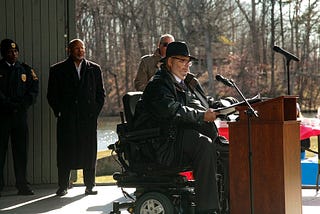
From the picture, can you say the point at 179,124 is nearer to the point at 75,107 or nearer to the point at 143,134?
the point at 143,134

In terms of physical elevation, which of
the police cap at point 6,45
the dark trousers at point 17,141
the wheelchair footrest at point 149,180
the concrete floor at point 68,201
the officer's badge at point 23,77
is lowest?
the concrete floor at point 68,201

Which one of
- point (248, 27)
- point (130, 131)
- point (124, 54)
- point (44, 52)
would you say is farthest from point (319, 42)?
point (130, 131)

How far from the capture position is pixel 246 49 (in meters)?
24.5

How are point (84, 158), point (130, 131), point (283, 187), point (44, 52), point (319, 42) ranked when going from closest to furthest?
point (283, 187) → point (130, 131) → point (84, 158) → point (44, 52) → point (319, 42)

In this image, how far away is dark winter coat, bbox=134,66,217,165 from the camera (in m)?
4.66

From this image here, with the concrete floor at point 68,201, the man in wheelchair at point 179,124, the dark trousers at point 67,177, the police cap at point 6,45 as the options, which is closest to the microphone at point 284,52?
the man in wheelchair at point 179,124

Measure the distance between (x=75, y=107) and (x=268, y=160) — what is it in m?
2.51

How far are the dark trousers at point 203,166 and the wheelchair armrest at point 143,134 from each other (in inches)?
7.7

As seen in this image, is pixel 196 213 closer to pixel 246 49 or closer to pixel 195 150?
pixel 195 150

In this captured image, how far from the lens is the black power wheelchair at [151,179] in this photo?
4.73 m

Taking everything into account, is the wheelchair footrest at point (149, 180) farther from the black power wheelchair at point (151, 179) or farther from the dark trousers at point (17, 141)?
the dark trousers at point (17, 141)

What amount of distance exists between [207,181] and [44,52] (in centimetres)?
316

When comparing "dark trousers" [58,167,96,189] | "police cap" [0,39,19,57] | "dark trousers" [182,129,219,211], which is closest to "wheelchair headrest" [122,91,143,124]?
"dark trousers" [182,129,219,211]

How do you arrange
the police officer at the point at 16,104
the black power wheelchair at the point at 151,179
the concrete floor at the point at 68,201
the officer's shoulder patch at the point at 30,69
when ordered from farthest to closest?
the officer's shoulder patch at the point at 30,69
the police officer at the point at 16,104
the concrete floor at the point at 68,201
the black power wheelchair at the point at 151,179
